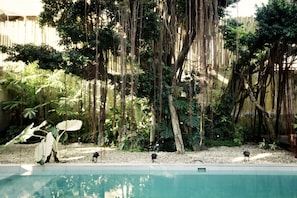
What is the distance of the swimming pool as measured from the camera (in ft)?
15.2

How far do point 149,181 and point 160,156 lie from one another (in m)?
1.30

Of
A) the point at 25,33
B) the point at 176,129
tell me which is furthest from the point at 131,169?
the point at 25,33

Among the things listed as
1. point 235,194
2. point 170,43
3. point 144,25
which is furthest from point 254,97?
point 235,194

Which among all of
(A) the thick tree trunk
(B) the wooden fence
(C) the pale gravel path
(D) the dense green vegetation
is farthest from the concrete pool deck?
(B) the wooden fence

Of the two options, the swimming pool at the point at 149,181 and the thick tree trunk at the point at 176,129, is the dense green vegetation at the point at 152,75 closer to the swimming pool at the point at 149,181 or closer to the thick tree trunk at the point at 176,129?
the thick tree trunk at the point at 176,129

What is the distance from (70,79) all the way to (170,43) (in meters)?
2.95

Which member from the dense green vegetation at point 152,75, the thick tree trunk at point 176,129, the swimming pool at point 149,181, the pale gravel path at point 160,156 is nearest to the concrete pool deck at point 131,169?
the swimming pool at point 149,181

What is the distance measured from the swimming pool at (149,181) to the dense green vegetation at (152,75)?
3.21 ft

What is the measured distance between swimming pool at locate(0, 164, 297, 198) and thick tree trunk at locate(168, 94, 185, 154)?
1141 millimetres

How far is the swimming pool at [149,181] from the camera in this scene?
4.63 meters

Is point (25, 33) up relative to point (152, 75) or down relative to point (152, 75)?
up

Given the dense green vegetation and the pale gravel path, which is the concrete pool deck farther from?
the dense green vegetation

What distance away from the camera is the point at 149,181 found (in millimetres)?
5219

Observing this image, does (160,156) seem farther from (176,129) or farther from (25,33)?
(25,33)
